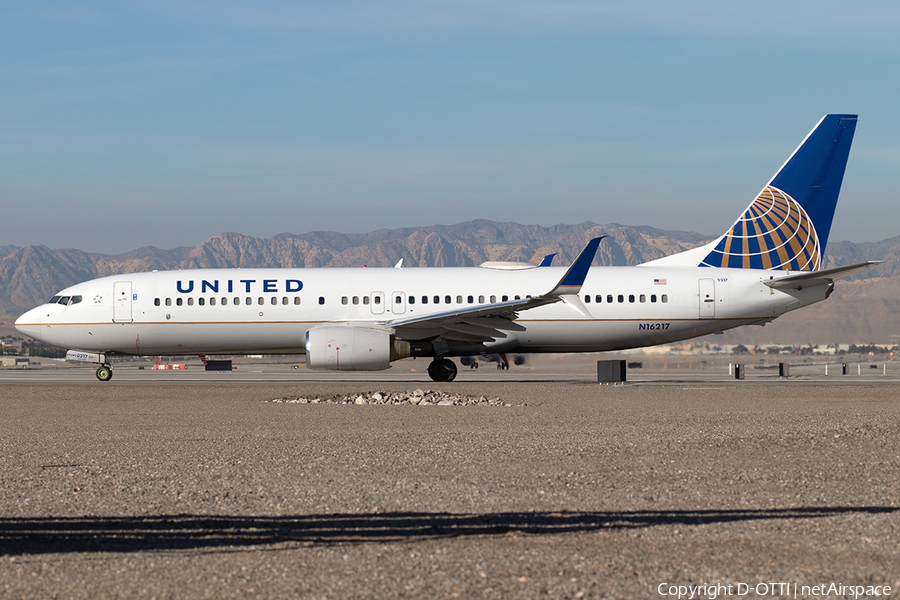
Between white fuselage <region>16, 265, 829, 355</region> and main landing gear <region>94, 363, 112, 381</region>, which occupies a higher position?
white fuselage <region>16, 265, 829, 355</region>

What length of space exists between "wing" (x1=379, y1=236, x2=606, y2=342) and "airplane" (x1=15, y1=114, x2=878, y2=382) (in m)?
0.07

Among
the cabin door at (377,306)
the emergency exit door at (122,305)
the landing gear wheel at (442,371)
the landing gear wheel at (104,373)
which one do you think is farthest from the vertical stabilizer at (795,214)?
the landing gear wheel at (104,373)

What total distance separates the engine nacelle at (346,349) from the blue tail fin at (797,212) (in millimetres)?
12021

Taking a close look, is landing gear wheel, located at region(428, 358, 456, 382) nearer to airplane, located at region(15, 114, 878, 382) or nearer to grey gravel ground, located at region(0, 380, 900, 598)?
airplane, located at region(15, 114, 878, 382)

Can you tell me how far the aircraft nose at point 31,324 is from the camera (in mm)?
31078

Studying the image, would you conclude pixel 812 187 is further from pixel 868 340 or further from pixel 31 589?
pixel 868 340

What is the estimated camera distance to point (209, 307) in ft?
98.3

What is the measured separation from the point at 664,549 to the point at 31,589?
4234mm

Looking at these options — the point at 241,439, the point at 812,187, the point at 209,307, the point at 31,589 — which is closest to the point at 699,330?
the point at 812,187

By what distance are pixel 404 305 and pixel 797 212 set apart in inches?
562
